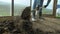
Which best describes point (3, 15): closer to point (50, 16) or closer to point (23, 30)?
point (50, 16)

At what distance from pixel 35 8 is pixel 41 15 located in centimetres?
35

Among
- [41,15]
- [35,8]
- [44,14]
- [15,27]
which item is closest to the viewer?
[15,27]

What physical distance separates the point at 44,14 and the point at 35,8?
24.0 inches

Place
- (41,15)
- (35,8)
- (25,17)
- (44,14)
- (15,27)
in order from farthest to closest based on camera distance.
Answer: (44,14) → (41,15) → (35,8) → (25,17) → (15,27)

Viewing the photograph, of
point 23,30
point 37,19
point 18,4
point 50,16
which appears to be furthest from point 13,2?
point 23,30

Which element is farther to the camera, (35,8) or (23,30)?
(35,8)

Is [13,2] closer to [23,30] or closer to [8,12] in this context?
[8,12]

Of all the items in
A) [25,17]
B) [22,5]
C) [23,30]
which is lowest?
[23,30]

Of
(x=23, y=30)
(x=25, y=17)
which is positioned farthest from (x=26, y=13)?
(x=23, y=30)

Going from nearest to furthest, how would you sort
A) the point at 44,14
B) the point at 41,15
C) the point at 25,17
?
the point at 25,17 < the point at 41,15 < the point at 44,14

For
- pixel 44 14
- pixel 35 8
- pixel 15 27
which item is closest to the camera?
pixel 15 27

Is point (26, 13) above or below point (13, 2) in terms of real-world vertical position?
below

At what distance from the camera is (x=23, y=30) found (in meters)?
1.97

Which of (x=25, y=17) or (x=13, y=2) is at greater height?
(x=13, y=2)
